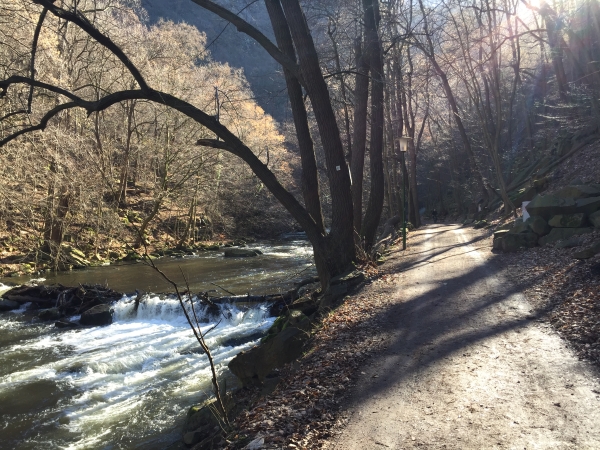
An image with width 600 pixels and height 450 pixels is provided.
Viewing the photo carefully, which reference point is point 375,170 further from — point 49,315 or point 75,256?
point 75,256

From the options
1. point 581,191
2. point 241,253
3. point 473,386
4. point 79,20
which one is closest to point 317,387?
point 473,386

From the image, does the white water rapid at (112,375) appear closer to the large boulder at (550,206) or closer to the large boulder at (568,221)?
the large boulder at (550,206)

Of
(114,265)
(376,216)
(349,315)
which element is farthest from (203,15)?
(349,315)

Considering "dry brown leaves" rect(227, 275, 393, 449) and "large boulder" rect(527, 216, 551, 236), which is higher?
"large boulder" rect(527, 216, 551, 236)

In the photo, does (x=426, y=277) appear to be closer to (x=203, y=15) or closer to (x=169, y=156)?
(x=169, y=156)

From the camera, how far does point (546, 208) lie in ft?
35.7

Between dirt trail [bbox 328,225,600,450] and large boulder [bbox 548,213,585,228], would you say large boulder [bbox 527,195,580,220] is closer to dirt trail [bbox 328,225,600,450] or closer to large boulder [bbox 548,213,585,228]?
large boulder [bbox 548,213,585,228]

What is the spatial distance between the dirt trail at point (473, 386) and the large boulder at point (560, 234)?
3.62 meters

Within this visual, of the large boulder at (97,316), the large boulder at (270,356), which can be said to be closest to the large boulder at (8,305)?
the large boulder at (97,316)

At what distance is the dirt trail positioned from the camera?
370 centimetres

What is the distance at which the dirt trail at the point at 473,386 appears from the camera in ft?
12.1

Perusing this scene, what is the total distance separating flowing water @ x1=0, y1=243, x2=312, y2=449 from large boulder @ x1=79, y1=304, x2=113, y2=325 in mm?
363

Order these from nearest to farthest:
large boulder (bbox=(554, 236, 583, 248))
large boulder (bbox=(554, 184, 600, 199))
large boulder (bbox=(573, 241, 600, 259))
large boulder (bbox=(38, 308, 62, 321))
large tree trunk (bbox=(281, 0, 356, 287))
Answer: large boulder (bbox=(573, 241, 600, 259)), large tree trunk (bbox=(281, 0, 356, 287)), large boulder (bbox=(554, 236, 583, 248)), large boulder (bbox=(554, 184, 600, 199)), large boulder (bbox=(38, 308, 62, 321))

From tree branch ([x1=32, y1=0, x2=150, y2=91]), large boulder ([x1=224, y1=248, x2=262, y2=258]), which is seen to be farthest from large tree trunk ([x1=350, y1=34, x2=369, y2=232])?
large boulder ([x1=224, y1=248, x2=262, y2=258])
